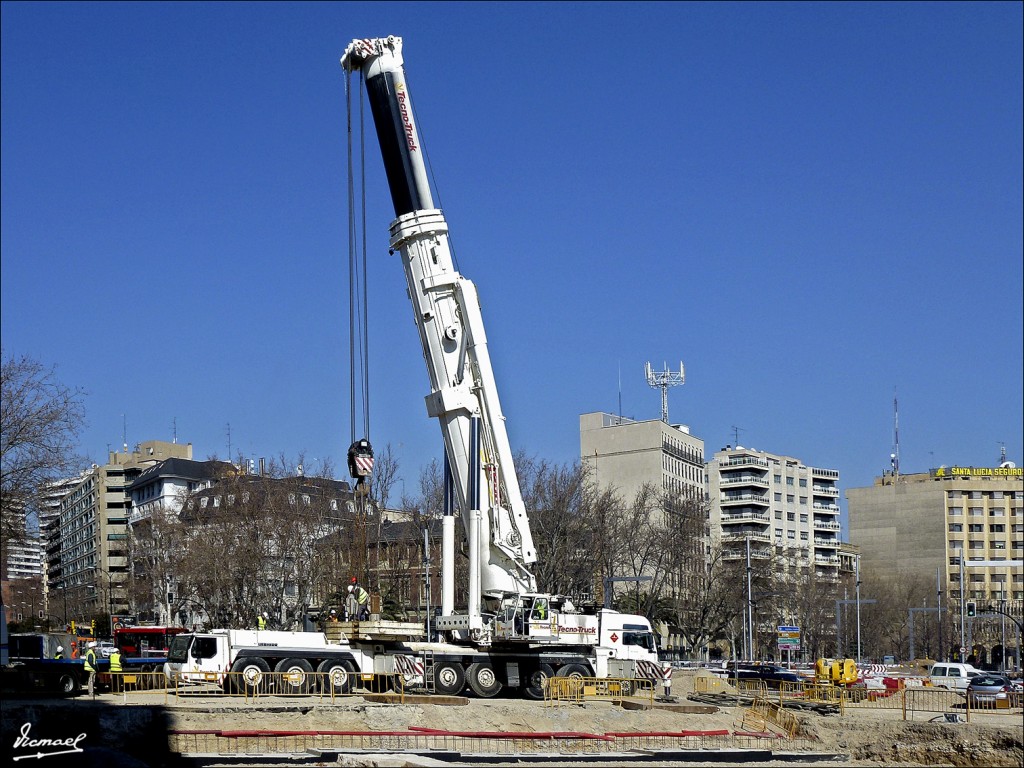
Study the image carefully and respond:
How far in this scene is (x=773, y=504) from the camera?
147 meters

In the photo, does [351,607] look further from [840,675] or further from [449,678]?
[840,675]

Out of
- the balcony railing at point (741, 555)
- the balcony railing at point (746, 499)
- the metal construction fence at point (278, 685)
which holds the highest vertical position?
the balcony railing at point (746, 499)

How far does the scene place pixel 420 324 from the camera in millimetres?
37156

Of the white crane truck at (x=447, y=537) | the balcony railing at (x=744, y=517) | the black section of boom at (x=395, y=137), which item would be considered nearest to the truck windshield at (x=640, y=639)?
the white crane truck at (x=447, y=537)

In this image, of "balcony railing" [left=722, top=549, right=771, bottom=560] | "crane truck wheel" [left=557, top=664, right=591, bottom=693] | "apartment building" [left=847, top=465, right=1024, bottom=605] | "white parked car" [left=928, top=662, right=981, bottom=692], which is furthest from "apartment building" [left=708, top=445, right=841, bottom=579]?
"crane truck wheel" [left=557, top=664, right=591, bottom=693]

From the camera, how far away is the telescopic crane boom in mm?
36312

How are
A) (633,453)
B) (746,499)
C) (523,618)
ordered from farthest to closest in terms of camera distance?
(746,499), (633,453), (523,618)

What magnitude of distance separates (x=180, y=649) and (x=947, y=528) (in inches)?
5274

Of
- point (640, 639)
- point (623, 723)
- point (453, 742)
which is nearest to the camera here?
point (453, 742)

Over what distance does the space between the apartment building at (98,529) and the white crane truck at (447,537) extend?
89.4 meters

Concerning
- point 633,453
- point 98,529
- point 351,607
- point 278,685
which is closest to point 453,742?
point 278,685

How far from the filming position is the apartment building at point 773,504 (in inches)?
5674

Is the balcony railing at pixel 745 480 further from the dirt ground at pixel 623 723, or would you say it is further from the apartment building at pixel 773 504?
the dirt ground at pixel 623 723

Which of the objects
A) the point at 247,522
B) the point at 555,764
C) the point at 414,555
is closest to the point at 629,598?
the point at 414,555
